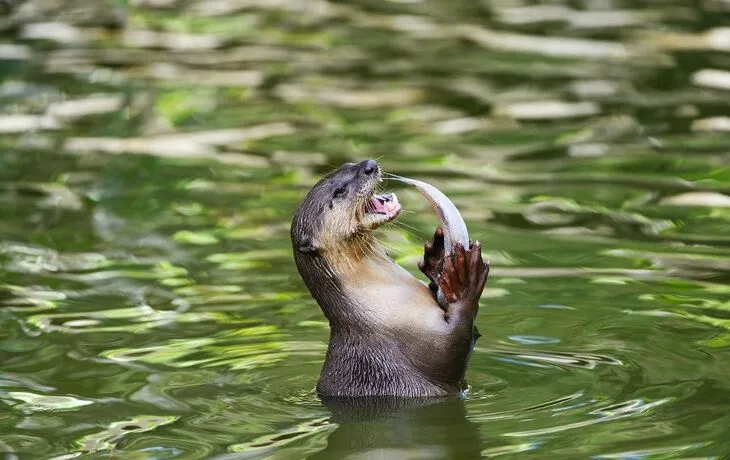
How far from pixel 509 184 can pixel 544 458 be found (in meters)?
4.62

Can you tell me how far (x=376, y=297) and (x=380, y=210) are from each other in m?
0.39

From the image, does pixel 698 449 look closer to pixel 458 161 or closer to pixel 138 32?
pixel 458 161

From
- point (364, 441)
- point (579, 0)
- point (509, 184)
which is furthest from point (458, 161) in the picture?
point (579, 0)

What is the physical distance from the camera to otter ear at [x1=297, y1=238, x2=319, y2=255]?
5.68m

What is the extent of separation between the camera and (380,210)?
5750 millimetres

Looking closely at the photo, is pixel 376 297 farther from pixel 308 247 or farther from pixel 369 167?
pixel 369 167

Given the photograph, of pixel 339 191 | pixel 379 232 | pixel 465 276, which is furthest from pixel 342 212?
pixel 379 232

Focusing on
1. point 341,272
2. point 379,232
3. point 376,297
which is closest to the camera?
point 376,297

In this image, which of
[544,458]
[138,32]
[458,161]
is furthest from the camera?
[138,32]

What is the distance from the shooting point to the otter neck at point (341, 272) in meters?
5.55

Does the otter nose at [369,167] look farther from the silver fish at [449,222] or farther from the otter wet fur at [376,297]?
the silver fish at [449,222]

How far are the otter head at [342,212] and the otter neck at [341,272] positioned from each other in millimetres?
19

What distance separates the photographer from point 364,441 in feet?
16.5

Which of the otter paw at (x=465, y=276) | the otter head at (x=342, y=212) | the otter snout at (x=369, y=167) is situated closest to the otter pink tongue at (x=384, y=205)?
the otter head at (x=342, y=212)
